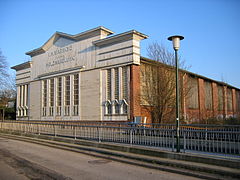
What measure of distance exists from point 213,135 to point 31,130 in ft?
52.7

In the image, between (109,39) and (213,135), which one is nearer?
(213,135)

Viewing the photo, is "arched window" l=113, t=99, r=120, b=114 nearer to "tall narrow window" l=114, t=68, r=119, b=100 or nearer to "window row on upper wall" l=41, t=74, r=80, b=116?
"tall narrow window" l=114, t=68, r=119, b=100

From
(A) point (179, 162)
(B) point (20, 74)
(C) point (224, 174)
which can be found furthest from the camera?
(B) point (20, 74)

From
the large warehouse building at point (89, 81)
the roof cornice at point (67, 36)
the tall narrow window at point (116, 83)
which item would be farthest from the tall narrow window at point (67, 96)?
the tall narrow window at point (116, 83)

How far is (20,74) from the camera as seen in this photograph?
3994cm

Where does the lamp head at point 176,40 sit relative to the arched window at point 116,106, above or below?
above

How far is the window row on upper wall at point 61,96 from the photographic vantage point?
2912 cm

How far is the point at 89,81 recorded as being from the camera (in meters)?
27.3

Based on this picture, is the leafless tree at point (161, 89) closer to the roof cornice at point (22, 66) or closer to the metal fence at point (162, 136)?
the metal fence at point (162, 136)


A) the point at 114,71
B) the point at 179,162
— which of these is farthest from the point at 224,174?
the point at 114,71

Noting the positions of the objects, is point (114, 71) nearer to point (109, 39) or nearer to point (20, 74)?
point (109, 39)

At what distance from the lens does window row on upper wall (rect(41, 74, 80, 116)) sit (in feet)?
95.6

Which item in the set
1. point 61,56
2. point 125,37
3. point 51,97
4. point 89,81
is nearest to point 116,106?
point 89,81

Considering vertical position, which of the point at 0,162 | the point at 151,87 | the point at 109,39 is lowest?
the point at 0,162
